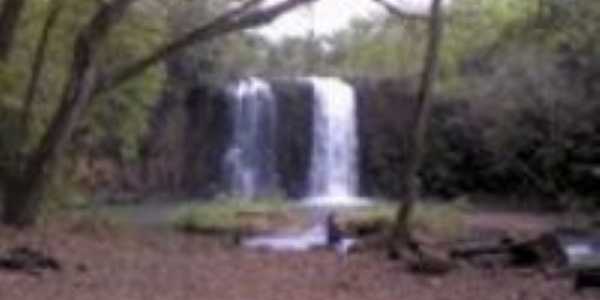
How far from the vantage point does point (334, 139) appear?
41.4 m

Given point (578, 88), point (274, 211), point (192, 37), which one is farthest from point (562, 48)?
point (192, 37)

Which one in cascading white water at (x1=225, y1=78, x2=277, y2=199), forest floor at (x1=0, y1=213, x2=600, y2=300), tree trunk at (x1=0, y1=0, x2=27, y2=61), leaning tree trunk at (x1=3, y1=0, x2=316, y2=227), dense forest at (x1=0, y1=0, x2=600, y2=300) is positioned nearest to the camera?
forest floor at (x1=0, y1=213, x2=600, y2=300)

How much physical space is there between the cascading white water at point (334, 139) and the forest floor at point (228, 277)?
1969 centimetres

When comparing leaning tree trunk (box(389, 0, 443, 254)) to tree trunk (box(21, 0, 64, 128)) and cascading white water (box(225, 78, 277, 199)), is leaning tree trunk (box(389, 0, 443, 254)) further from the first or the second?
cascading white water (box(225, 78, 277, 199))

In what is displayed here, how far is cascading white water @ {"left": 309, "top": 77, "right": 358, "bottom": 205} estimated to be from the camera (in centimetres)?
4025

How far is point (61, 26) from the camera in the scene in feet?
80.6

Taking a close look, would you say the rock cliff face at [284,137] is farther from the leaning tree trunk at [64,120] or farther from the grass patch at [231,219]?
the leaning tree trunk at [64,120]

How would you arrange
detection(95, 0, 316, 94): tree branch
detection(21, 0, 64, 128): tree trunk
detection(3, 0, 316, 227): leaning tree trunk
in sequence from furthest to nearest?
detection(21, 0, 64, 128): tree trunk < detection(3, 0, 316, 227): leaning tree trunk < detection(95, 0, 316, 94): tree branch

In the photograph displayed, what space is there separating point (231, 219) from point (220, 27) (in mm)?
8839

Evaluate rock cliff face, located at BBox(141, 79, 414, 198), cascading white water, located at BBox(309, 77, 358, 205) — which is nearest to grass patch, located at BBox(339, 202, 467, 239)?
cascading white water, located at BBox(309, 77, 358, 205)

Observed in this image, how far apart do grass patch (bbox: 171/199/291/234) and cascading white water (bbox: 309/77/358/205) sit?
1077 centimetres

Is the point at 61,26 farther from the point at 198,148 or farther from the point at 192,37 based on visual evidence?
the point at 198,148

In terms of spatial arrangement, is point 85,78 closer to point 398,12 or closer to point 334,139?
point 398,12

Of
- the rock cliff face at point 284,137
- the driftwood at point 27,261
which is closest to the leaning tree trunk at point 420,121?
the driftwood at point 27,261
